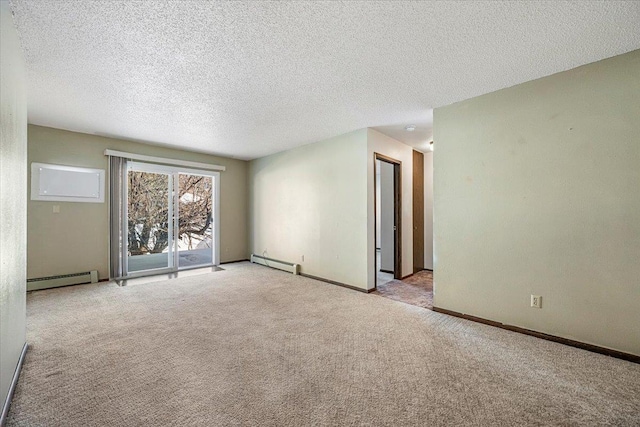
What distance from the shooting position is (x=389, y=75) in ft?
8.70

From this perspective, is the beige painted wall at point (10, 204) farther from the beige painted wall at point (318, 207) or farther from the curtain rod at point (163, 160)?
the beige painted wall at point (318, 207)

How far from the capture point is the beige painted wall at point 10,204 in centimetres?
158

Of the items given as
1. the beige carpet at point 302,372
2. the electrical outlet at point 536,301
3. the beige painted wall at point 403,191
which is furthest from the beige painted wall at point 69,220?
the electrical outlet at point 536,301

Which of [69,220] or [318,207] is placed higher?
[318,207]

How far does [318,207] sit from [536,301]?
337cm

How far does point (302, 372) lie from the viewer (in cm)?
208

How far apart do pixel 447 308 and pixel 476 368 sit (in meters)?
1.25

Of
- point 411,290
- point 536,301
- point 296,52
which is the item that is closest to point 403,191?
point 411,290

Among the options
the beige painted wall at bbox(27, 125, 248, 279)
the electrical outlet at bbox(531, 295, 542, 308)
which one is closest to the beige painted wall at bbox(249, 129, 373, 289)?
the electrical outlet at bbox(531, 295, 542, 308)

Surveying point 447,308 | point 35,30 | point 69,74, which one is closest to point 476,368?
point 447,308

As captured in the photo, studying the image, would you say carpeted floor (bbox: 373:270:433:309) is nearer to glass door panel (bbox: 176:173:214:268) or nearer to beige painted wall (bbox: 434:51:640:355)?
beige painted wall (bbox: 434:51:640:355)

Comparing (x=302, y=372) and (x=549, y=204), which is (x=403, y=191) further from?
(x=302, y=372)

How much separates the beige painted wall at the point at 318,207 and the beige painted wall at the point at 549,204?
4.27 ft

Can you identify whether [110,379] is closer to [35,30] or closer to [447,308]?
[35,30]
